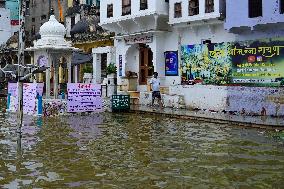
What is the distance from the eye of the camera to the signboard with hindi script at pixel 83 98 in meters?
23.0

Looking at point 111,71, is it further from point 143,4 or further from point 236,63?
point 236,63

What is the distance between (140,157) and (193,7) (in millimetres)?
17893

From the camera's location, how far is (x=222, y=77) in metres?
26.0

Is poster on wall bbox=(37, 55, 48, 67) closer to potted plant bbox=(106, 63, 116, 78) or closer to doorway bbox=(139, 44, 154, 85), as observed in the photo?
potted plant bbox=(106, 63, 116, 78)

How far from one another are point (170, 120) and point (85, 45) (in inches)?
892

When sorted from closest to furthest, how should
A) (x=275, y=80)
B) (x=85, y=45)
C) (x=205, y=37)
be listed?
(x=275, y=80) < (x=205, y=37) < (x=85, y=45)

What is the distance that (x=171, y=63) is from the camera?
29.6m

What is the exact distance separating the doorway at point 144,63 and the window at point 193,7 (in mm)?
5661

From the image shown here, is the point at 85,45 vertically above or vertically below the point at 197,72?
above

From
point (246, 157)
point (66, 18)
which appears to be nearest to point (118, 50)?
point (66, 18)

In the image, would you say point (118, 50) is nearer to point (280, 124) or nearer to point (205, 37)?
point (205, 37)

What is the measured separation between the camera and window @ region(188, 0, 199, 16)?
88.7 feet

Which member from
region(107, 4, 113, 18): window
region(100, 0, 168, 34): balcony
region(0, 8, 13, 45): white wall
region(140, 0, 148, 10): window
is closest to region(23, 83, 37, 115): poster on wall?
region(100, 0, 168, 34): balcony

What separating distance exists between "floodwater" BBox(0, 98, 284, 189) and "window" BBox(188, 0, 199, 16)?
11.4 meters
